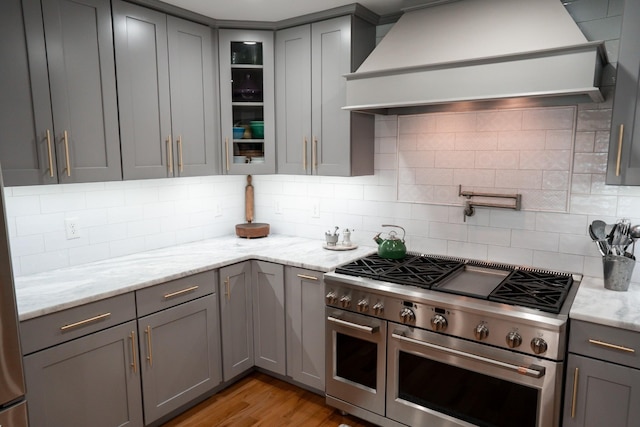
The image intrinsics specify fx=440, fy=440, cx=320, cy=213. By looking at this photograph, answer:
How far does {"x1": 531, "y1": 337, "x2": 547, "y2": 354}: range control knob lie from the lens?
193 cm

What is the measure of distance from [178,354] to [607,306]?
7.33ft

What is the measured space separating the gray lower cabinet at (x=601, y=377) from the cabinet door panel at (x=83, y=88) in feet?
8.28

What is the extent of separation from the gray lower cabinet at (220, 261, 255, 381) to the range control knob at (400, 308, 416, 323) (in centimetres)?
114

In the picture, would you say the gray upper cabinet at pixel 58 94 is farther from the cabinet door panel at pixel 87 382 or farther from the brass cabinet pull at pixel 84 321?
the cabinet door panel at pixel 87 382

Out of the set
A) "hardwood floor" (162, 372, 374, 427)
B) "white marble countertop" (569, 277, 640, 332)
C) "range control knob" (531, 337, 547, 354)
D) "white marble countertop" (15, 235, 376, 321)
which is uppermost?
"white marble countertop" (15, 235, 376, 321)

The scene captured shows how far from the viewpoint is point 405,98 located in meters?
2.34

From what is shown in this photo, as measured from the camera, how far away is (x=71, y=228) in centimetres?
263

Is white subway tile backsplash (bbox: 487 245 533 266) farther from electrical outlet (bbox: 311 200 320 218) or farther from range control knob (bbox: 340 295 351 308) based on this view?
electrical outlet (bbox: 311 200 320 218)

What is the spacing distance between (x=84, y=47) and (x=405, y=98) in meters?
1.73

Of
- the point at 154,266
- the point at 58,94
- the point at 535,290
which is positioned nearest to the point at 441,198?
the point at 535,290

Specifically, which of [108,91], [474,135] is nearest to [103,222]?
[108,91]

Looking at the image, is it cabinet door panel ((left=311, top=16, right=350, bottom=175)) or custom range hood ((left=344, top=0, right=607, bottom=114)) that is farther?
cabinet door panel ((left=311, top=16, right=350, bottom=175))

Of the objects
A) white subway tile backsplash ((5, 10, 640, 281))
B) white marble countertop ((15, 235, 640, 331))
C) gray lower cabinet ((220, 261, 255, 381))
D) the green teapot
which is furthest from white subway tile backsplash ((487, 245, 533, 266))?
gray lower cabinet ((220, 261, 255, 381))

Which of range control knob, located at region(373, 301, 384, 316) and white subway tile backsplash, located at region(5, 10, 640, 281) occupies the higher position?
white subway tile backsplash, located at region(5, 10, 640, 281)
